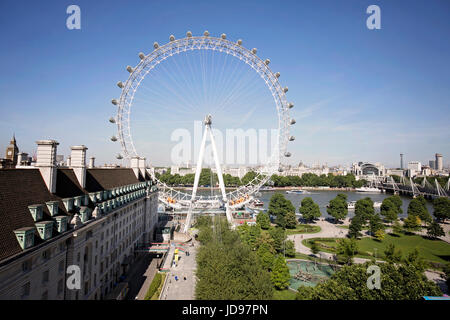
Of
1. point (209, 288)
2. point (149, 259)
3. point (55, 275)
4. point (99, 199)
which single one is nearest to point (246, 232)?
point (149, 259)

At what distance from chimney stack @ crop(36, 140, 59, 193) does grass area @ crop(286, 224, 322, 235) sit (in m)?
34.0

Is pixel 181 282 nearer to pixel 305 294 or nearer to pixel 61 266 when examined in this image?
pixel 305 294

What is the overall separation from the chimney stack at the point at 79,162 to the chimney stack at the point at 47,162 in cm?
352

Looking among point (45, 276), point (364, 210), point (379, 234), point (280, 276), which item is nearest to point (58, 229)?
point (45, 276)

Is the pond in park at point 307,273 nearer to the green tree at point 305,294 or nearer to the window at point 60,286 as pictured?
the green tree at point 305,294

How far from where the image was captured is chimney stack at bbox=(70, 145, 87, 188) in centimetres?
1717

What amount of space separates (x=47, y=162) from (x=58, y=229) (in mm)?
3745

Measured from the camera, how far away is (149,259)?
28.2m

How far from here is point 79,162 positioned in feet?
56.6

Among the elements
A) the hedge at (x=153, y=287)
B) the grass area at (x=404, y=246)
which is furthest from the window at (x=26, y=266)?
the grass area at (x=404, y=246)

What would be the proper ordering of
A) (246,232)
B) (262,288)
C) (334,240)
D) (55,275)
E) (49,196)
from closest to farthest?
(55,275) → (49,196) → (262,288) → (246,232) → (334,240)

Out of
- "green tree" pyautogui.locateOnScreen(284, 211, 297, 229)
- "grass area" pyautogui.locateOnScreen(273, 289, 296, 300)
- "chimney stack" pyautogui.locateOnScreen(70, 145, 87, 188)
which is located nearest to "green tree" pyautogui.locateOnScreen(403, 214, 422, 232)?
"green tree" pyautogui.locateOnScreen(284, 211, 297, 229)
